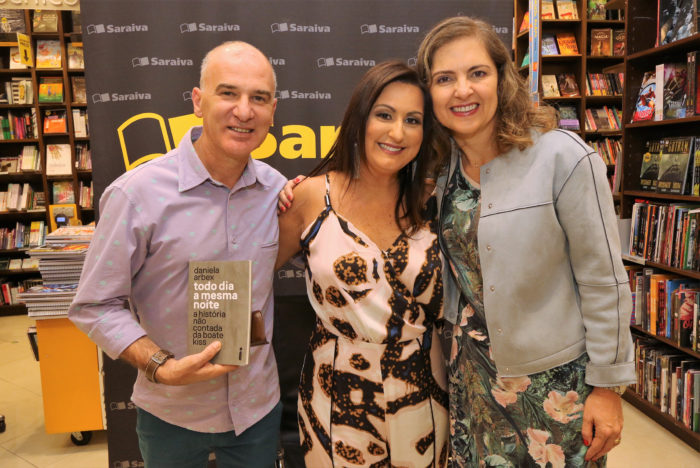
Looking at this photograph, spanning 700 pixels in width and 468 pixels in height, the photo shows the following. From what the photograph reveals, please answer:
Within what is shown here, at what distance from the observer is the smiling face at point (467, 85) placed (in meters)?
1.53

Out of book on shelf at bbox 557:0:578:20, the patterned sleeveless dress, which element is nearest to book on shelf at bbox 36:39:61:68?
book on shelf at bbox 557:0:578:20

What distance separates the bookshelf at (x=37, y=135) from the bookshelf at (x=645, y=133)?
5849 millimetres

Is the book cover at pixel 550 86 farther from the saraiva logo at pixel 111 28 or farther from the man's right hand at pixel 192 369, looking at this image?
the man's right hand at pixel 192 369

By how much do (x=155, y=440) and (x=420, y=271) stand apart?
98 cm

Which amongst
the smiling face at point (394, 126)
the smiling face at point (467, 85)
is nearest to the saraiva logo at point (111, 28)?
the smiling face at point (394, 126)

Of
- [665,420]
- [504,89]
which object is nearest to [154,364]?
[504,89]

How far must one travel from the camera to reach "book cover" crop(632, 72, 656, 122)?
11.4ft

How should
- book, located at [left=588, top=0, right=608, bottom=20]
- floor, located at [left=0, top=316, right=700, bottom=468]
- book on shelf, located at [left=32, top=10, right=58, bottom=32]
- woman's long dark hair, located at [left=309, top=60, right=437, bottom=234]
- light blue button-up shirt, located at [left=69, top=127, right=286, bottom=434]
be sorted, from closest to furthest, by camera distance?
light blue button-up shirt, located at [left=69, top=127, right=286, bottom=434], woman's long dark hair, located at [left=309, top=60, right=437, bottom=234], floor, located at [left=0, top=316, right=700, bottom=468], book, located at [left=588, top=0, right=608, bottom=20], book on shelf, located at [left=32, top=10, right=58, bottom=32]

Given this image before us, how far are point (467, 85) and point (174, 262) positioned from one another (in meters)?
1.00

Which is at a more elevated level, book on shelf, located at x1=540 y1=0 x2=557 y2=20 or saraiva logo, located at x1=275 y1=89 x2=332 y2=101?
book on shelf, located at x1=540 y1=0 x2=557 y2=20

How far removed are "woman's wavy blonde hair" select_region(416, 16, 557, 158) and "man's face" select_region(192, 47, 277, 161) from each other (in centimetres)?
53

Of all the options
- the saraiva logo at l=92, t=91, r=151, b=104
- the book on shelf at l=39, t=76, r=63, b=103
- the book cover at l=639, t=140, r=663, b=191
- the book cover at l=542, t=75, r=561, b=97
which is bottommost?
the book cover at l=639, t=140, r=663, b=191

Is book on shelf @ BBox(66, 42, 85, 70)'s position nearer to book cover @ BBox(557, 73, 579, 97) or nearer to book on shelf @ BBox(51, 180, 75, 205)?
book on shelf @ BBox(51, 180, 75, 205)

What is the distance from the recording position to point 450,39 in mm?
1567
